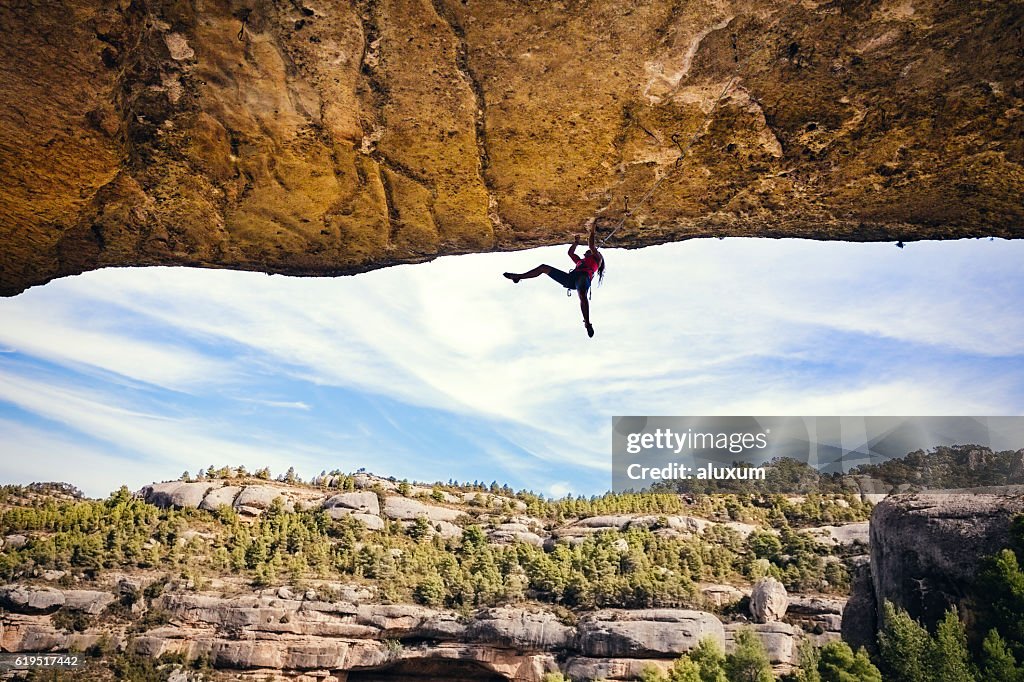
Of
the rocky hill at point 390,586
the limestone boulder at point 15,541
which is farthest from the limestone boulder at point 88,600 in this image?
the limestone boulder at point 15,541

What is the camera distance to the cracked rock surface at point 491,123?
14.2ft

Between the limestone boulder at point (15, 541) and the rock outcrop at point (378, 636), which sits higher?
the limestone boulder at point (15, 541)

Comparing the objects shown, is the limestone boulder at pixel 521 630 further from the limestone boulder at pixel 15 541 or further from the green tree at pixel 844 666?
the limestone boulder at pixel 15 541

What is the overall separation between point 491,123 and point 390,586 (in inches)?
1297

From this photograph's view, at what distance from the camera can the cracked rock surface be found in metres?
4.33

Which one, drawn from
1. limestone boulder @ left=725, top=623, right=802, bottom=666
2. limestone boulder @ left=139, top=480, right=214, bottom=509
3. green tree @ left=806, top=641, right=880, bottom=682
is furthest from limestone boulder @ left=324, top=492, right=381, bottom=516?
green tree @ left=806, top=641, right=880, bottom=682

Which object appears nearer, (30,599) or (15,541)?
(30,599)

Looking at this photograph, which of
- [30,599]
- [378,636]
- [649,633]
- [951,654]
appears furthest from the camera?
[378,636]

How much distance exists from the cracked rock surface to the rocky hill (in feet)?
88.3

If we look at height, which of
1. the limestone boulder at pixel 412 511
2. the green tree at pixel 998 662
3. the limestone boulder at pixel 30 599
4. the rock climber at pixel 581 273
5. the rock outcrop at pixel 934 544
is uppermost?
the limestone boulder at pixel 412 511

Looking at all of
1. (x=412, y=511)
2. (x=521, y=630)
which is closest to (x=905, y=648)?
(x=521, y=630)

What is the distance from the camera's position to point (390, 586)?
34156 mm

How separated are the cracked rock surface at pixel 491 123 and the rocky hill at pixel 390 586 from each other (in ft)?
88.3

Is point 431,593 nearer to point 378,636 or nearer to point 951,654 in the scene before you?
point 378,636
